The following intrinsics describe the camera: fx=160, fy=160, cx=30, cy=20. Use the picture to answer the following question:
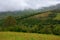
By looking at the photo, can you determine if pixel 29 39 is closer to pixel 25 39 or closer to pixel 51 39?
pixel 25 39

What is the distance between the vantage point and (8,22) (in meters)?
23.3

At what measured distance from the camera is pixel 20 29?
797 inches

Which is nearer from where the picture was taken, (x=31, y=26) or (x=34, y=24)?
(x=31, y=26)

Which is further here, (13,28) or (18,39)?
(13,28)

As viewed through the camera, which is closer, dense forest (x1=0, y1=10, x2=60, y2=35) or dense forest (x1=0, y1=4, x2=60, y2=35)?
dense forest (x1=0, y1=10, x2=60, y2=35)

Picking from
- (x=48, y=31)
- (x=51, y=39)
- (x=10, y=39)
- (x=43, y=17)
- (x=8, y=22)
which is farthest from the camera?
(x=43, y=17)

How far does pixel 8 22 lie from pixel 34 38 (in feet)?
34.8

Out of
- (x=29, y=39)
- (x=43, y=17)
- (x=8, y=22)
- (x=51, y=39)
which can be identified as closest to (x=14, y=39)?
(x=29, y=39)

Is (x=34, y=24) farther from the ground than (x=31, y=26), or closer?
closer

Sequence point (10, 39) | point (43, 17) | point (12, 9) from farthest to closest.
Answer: point (12, 9), point (43, 17), point (10, 39)

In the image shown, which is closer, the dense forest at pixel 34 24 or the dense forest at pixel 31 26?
the dense forest at pixel 31 26

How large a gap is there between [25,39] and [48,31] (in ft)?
23.8

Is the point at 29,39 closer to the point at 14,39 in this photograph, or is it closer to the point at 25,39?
the point at 25,39

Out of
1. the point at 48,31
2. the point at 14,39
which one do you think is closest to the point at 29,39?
the point at 14,39
